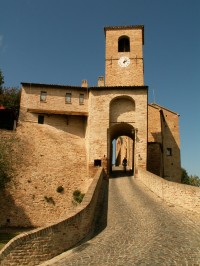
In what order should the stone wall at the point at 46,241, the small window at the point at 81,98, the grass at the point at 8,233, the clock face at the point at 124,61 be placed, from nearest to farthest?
the stone wall at the point at 46,241 → the grass at the point at 8,233 → the small window at the point at 81,98 → the clock face at the point at 124,61

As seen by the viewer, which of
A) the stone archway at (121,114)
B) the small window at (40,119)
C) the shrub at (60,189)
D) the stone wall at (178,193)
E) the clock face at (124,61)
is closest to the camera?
the stone wall at (178,193)

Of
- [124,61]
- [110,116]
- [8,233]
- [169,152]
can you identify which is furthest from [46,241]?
[169,152]

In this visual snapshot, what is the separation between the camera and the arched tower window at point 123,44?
3497 cm

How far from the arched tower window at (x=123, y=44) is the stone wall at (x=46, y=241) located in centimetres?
2788

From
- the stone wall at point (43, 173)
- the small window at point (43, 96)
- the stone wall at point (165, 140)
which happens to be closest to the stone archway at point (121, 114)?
the stone wall at point (43, 173)

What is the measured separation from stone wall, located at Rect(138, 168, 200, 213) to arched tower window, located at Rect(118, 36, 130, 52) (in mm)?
21029

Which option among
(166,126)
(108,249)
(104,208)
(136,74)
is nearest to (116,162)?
(166,126)

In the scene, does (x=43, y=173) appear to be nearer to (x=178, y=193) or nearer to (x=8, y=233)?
(x=8, y=233)

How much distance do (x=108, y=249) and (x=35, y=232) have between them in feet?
8.59

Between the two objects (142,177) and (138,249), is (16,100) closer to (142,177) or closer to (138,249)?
(142,177)

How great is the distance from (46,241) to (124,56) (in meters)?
28.2

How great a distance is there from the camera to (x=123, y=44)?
35312 mm

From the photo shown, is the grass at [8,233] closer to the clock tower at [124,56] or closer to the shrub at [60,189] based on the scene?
the shrub at [60,189]

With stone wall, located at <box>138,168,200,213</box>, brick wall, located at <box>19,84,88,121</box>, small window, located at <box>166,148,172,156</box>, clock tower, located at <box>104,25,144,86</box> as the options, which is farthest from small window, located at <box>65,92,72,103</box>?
small window, located at <box>166,148,172,156</box>
